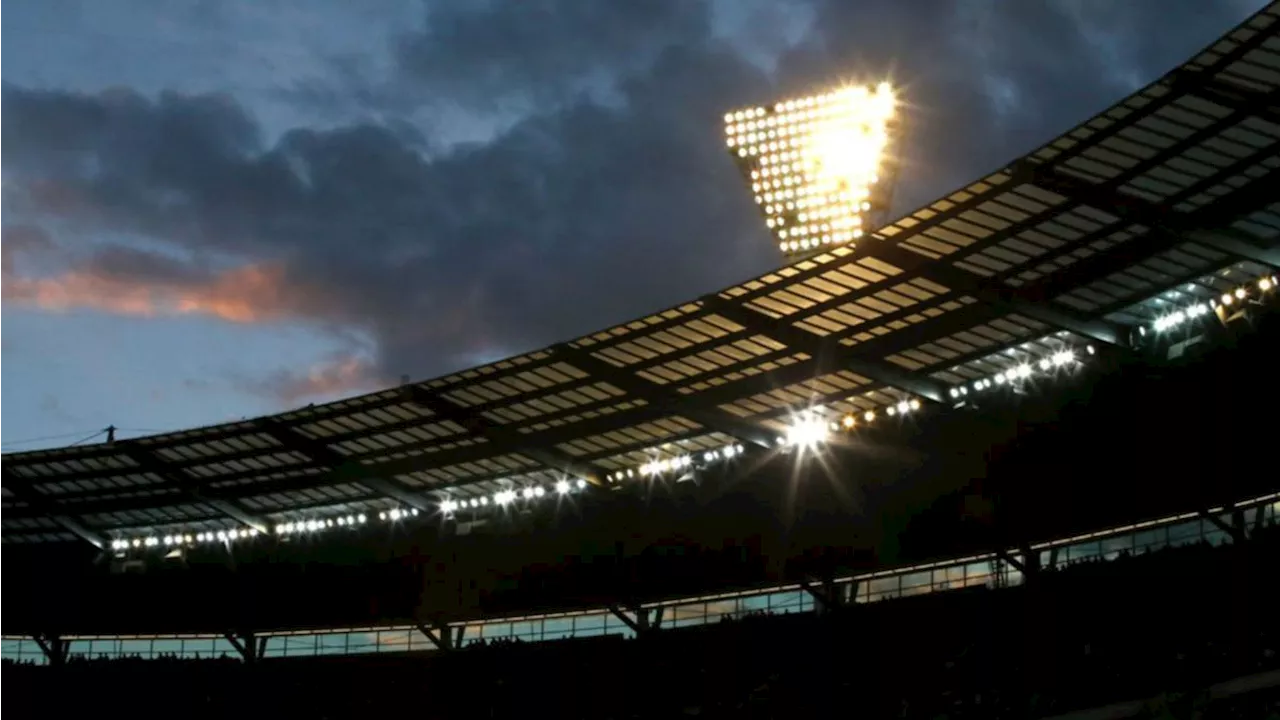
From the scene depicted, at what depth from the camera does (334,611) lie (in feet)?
147

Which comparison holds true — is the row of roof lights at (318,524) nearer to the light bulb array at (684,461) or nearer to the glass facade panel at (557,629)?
the glass facade panel at (557,629)

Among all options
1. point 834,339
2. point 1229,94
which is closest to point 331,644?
point 834,339

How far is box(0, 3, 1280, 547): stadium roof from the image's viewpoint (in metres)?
24.4

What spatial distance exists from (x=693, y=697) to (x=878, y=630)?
482 centimetres

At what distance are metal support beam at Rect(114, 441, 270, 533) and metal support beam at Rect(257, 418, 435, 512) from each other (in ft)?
16.1

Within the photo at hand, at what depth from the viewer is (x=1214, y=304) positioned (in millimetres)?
28469

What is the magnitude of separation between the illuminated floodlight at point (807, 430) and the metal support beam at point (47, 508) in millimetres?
25235

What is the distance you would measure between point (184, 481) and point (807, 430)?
20.0m

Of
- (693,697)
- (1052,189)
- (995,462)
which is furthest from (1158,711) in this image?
(693,697)

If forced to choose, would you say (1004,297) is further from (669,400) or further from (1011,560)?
(669,400)

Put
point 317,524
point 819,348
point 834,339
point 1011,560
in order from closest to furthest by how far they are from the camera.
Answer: point 834,339, point 819,348, point 1011,560, point 317,524

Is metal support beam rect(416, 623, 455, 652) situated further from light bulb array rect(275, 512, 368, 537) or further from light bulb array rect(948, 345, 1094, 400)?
light bulb array rect(948, 345, 1094, 400)

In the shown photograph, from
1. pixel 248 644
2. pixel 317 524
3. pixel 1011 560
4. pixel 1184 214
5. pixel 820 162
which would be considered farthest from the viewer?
pixel 248 644

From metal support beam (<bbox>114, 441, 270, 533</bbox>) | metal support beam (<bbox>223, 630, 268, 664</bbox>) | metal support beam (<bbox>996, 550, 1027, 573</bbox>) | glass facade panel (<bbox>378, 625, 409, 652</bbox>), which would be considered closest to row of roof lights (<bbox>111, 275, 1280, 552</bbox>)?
metal support beam (<bbox>114, 441, 270, 533</bbox>)
